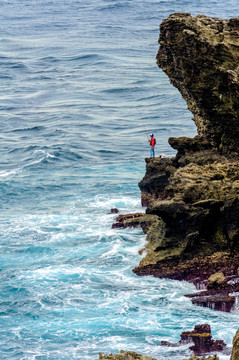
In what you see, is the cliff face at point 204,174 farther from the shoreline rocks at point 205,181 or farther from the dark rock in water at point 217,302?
the dark rock in water at point 217,302

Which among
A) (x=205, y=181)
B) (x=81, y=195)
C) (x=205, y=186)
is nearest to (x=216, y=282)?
(x=205, y=186)

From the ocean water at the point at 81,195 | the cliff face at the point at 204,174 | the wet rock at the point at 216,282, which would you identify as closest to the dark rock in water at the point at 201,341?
the ocean water at the point at 81,195

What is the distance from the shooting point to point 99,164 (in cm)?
3981

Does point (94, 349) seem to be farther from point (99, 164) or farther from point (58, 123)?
point (58, 123)

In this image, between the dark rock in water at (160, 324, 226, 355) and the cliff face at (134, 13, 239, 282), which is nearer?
the dark rock in water at (160, 324, 226, 355)

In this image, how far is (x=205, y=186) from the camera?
21.4 m

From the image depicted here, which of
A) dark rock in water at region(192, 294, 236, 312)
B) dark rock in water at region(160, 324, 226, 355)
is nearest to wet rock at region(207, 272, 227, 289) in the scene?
dark rock in water at region(192, 294, 236, 312)

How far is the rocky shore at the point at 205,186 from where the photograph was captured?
20.4 meters

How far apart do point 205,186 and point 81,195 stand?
1248 cm

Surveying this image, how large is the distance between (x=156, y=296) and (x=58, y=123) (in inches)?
1283

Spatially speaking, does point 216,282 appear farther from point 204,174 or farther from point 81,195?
point 81,195

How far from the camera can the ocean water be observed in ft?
59.4

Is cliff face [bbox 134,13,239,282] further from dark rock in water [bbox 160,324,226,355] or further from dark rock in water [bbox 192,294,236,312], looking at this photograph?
dark rock in water [bbox 160,324,226,355]

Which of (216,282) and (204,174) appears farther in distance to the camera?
(204,174)
